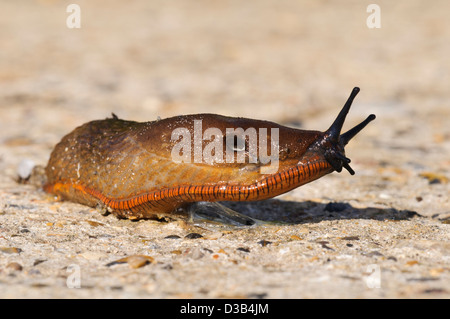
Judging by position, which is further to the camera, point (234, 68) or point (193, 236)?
point (234, 68)

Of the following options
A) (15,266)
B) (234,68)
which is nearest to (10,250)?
(15,266)

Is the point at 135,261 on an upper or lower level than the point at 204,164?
lower

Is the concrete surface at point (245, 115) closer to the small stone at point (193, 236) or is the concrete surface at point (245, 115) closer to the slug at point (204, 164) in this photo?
the small stone at point (193, 236)

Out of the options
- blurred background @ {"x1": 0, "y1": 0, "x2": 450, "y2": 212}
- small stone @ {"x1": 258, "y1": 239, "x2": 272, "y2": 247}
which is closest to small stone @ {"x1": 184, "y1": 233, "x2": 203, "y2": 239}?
small stone @ {"x1": 258, "y1": 239, "x2": 272, "y2": 247}

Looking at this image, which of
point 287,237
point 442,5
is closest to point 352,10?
point 442,5

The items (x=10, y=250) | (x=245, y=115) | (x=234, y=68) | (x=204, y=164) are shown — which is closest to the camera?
(x=10, y=250)

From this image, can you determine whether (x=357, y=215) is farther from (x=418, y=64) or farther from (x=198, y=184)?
(x=418, y=64)

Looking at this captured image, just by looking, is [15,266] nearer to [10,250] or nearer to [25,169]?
[10,250]
